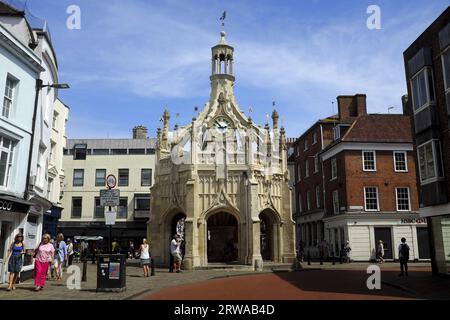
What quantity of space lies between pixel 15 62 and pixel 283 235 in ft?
62.3

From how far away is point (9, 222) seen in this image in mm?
15969

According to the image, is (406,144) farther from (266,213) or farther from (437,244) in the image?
(437,244)

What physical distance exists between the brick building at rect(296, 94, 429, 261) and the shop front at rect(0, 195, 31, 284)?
80.4 ft

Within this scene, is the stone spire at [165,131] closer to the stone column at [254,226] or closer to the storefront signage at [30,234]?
the stone column at [254,226]

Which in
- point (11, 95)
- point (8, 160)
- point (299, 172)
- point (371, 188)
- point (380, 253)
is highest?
point (299, 172)

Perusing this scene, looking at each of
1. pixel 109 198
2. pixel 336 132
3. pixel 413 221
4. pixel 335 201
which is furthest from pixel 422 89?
pixel 336 132

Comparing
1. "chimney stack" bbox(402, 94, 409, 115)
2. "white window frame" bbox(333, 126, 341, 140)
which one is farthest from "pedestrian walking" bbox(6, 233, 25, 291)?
"chimney stack" bbox(402, 94, 409, 115)

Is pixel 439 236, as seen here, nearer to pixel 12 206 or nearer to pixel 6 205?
pixel 12 206

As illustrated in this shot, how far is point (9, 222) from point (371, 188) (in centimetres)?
2789

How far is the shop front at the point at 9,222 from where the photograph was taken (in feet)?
49.3

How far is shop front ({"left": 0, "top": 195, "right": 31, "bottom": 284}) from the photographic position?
49.3 feet

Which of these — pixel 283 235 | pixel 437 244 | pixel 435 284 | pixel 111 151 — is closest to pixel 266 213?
pixel 283 235

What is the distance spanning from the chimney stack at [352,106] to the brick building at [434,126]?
807 inches

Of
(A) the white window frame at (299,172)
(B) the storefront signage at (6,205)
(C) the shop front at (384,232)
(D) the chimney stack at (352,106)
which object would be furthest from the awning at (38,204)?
(A) the white window frame at (299,172)
